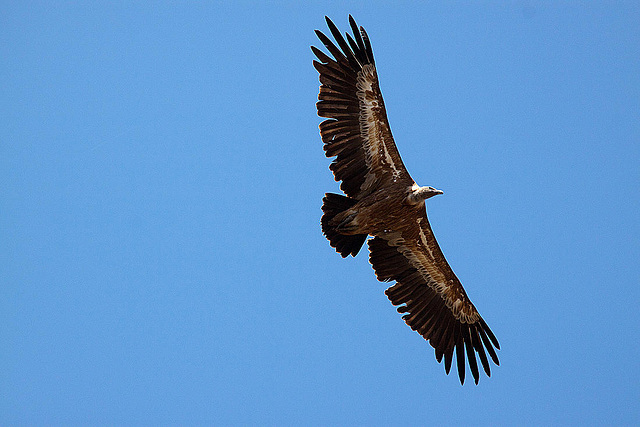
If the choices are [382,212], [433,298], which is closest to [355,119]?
[382,212]

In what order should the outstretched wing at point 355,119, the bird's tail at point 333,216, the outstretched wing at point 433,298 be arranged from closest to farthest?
the outstretched wing at point 355,119
the bird's tail at point 333,216
the outstretched wing at point 433,298

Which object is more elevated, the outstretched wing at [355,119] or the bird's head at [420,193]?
the outstretched wing at [355,119]

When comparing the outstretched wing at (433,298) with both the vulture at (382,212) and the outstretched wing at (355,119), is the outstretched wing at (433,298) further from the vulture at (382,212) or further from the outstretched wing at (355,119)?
the outstretched wing at (355,119)

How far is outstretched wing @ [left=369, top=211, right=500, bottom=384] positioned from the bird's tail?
0.83 metres

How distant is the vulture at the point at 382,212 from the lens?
419 inches

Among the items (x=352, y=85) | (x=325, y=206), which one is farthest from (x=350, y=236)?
(x=352, y=85)

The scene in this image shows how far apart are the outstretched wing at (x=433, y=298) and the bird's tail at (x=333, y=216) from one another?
83cm

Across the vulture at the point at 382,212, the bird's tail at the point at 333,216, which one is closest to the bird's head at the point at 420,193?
the vulture at the point at 382,212

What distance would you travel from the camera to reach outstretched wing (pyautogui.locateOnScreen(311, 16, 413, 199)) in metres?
10.6

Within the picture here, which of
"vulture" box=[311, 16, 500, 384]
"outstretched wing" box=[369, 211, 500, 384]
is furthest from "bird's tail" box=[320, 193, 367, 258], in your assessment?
"outstretched wing" box=[369, 211, 500, 384]

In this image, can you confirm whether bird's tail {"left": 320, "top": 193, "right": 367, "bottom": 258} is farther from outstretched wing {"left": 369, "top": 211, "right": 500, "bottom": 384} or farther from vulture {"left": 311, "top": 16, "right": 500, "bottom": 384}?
outstretched wing {"left": 369, "top": 211, "right": 500, "bottom": 384}

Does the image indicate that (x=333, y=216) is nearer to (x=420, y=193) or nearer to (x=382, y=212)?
(x=382, y=212)

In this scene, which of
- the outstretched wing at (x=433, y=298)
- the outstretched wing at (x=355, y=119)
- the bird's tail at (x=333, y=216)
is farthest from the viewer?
the outstretched wing at (x=433, y=298)

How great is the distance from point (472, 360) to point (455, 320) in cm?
70
